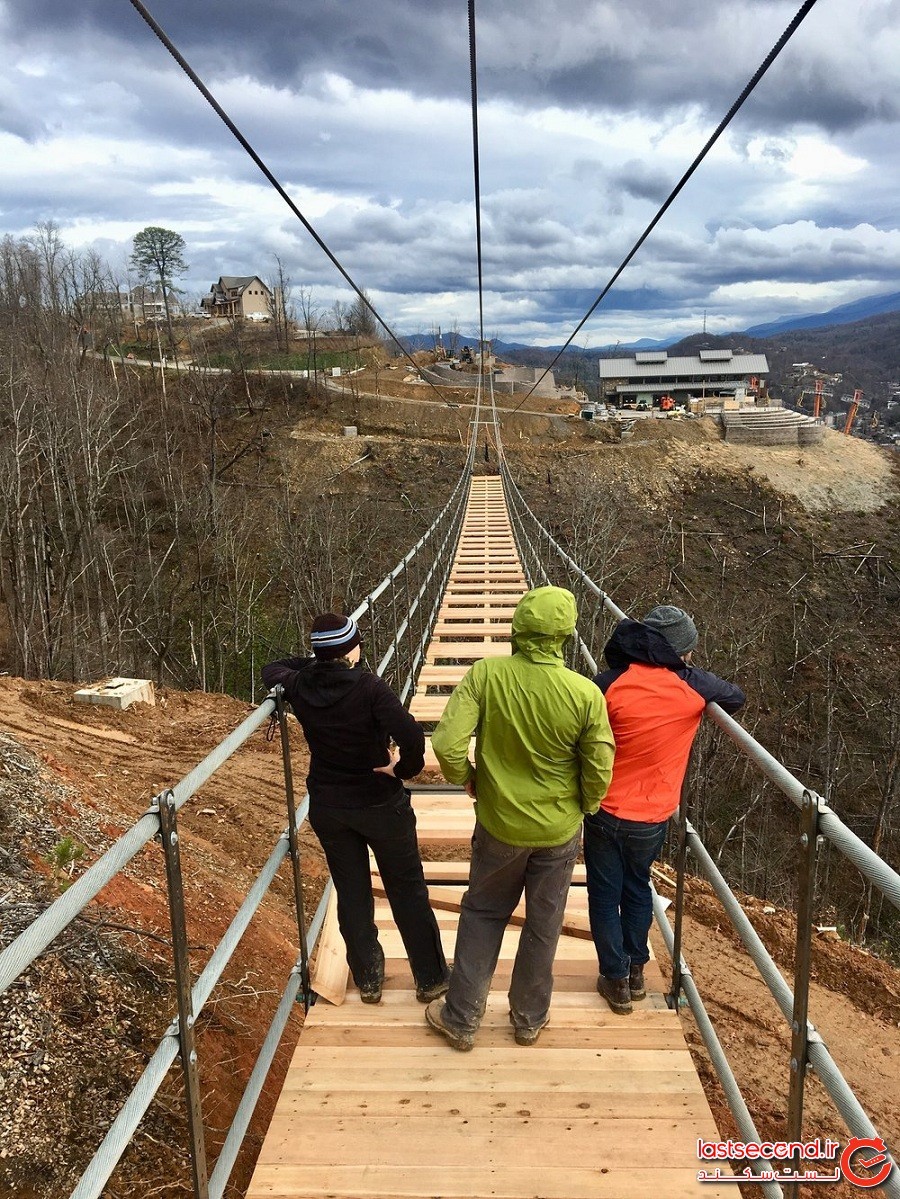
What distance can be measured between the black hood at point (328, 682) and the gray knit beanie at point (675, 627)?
3.31ft

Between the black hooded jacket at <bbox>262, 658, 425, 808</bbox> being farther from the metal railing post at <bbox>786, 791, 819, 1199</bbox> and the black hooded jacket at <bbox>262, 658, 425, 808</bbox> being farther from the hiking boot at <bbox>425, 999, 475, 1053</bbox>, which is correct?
the metal railing post at <bbox>786, 791, 819, 1199</bbox>

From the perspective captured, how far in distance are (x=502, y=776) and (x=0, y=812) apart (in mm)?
3732

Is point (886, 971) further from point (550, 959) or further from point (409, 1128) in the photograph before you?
point (409, 1128)

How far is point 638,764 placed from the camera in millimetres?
2549

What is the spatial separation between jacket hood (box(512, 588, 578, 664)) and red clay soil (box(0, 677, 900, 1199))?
220 centimetres

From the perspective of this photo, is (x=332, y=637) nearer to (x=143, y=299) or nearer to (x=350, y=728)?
(x=350, y=728)

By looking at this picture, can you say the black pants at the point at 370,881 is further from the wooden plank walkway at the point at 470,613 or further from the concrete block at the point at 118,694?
the concrete block at the point at 118,694

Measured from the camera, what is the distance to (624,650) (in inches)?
101

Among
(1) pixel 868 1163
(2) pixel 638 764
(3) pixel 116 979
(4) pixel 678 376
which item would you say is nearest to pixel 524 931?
(2) pixel 638 764

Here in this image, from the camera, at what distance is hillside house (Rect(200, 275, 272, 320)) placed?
3123 inches

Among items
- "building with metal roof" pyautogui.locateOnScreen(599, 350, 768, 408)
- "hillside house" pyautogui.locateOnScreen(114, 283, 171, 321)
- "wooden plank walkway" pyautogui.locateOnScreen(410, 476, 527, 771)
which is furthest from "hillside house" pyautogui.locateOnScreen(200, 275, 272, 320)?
"wooden plank walkway" pyautogui.locateOnScreen(410, 476, 527, 771)

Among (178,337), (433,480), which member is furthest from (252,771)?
(178,337)

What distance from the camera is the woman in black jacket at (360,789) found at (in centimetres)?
247

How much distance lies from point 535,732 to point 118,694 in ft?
27.6
